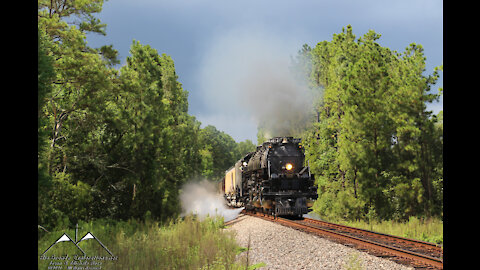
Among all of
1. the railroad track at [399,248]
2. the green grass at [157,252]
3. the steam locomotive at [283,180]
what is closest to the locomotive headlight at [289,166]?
the steam locomotive at [283,180]

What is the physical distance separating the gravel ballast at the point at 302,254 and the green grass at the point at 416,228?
19.2 feet

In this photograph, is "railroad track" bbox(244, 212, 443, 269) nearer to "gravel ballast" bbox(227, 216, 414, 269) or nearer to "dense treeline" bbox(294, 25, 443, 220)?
"gravel ballast" bbox(227, 216, 414, 269)

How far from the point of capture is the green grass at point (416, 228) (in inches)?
592

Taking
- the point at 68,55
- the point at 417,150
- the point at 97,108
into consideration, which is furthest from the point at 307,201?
the point at 68,55

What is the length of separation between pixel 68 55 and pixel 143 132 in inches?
246

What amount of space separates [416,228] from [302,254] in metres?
9.70

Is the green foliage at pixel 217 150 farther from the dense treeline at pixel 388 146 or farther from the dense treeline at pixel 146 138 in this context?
the dense treeline at pixel 388 146

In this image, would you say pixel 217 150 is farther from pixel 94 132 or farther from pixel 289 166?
pixel 94 132

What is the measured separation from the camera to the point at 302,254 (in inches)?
395

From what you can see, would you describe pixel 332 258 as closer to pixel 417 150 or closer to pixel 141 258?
pixel 141 258

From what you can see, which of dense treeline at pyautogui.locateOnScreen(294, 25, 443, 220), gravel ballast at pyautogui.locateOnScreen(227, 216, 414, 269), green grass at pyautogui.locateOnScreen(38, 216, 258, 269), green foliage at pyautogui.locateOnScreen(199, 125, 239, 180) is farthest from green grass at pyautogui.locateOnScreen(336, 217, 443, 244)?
green foliage at pyautogui.locateOnScreen(199, 125, 239, 180)

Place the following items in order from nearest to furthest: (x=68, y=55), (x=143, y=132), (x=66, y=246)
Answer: (x=66, y=246)
(x=68, y=55)
(x=143, y=132)

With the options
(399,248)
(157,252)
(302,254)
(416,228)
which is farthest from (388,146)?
(157,252)

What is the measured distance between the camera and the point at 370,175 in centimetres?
2130
